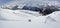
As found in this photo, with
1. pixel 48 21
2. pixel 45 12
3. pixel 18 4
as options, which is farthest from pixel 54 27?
pixel 18 4

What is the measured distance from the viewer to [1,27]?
1.28 m

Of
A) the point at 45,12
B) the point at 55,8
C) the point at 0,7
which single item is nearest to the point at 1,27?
the point at 0,7

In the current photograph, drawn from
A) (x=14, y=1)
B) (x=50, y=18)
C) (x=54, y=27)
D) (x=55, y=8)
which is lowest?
(x=54, y=27)

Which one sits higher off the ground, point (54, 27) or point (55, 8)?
point (55, 8)

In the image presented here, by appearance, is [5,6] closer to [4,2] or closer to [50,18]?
[4,2]

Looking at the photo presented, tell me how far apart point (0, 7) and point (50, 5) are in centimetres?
68

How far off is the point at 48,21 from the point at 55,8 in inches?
7.8

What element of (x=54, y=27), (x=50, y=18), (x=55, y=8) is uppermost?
(x=55, y=8)

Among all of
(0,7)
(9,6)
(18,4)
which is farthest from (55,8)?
(0,7)

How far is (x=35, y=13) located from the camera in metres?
→ 1.23

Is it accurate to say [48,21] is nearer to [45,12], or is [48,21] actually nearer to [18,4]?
[45,12]

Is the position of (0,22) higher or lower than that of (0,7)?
lower

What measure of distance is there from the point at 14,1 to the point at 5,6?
0.14 metres

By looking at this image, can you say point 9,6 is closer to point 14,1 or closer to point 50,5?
point 14,1
